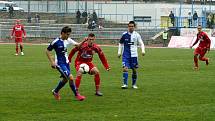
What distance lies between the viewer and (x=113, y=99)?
604 inches

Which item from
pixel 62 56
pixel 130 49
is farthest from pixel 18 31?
pixel 62 56

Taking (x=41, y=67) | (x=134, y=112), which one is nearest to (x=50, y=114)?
(x=134, y=112)

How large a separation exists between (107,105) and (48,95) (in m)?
2.48

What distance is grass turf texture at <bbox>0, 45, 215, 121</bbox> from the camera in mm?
12477

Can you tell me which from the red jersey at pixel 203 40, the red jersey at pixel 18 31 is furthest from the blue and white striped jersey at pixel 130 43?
the red jersey at pixel 18 31

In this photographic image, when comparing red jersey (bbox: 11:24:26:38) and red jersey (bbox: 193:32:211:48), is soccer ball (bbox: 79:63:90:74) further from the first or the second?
red jersey (bbox: 11:24:26:38)

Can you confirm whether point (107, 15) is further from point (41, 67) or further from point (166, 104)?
point (166, 104)

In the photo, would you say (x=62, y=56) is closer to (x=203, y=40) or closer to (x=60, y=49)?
(x=60, y=49)

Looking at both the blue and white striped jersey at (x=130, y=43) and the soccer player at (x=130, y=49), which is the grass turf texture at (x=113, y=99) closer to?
the soccer player at (x=130, y=49)

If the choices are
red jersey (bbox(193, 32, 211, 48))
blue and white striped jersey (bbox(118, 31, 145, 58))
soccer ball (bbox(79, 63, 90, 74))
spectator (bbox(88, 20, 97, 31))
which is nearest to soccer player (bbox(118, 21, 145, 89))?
blue and white striped jersey (bbox(118, 31, 145, 58))

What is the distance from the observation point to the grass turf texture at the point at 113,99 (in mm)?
12477

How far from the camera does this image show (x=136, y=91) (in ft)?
57.2

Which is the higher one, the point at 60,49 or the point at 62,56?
the point at 60,49

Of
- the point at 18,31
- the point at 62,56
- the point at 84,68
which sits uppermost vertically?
the point at 18,31
